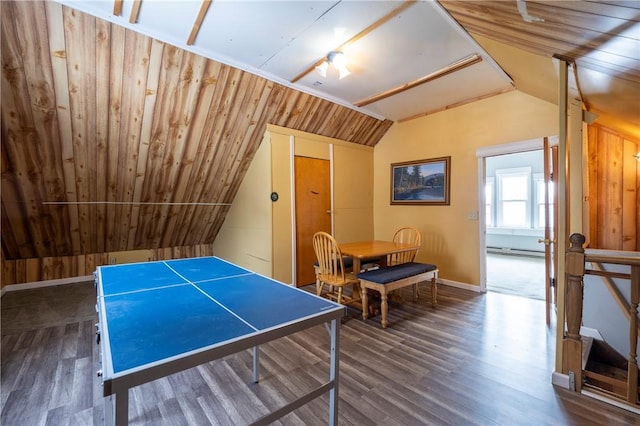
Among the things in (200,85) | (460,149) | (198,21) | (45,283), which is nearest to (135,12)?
(198,21)

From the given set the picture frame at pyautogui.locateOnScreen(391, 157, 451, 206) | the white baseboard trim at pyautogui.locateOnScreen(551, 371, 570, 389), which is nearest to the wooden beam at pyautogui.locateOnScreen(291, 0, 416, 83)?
the picture frame at pyautogui.locateOnScreen(391, 157, 451, 206)

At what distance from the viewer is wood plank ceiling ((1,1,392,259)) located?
7.93ft

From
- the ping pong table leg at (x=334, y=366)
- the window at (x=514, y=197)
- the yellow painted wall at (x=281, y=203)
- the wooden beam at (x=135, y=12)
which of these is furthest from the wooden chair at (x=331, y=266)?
the window at (x=514, y=197)

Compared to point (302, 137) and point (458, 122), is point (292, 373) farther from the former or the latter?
point (458, 122)

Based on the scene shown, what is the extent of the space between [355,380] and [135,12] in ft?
10.8

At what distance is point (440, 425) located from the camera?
160cm

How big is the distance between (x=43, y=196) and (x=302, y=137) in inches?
134

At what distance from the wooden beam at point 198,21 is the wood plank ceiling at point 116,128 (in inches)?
8.6

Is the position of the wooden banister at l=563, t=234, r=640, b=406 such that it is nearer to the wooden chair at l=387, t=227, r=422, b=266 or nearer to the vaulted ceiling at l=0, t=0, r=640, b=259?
the vaulted ceiling at l=0, t=0, r=640, b=259

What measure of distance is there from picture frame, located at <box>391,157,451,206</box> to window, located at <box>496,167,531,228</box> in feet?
14.4

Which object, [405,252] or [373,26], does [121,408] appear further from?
[405,252]

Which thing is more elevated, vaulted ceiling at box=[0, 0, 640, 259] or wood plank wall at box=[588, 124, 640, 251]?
vaulted ceiling at box=[0, 0, 640, 259]

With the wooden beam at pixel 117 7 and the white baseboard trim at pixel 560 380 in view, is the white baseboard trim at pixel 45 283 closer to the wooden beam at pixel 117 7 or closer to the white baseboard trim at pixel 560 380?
the wooden beam at pixel 117 7

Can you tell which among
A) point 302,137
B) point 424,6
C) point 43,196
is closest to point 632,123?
point 424,6
